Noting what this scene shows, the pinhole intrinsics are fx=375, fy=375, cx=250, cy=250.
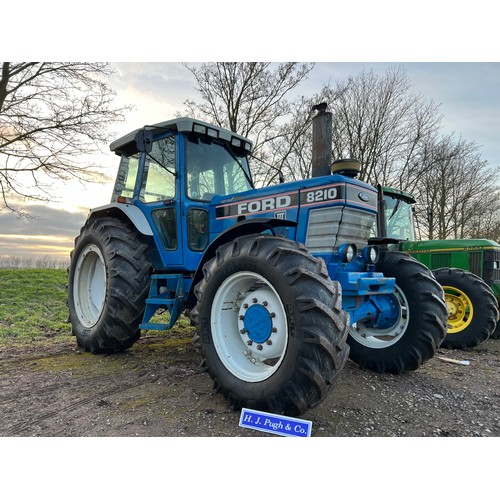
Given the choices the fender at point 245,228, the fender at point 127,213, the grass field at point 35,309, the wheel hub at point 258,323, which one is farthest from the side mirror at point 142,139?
the grass field at point 35,309

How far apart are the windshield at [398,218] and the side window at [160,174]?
4.93 m

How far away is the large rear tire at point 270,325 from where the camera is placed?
2.43 metres

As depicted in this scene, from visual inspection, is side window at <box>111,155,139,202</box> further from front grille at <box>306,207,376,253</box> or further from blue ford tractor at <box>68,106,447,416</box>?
front grille at <box>306,207,376,253</box>

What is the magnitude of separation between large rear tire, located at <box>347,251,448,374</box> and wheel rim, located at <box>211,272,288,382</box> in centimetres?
156

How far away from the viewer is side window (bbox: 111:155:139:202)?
5176mm

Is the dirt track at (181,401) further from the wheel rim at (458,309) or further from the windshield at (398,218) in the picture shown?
the windshield at (398,218)

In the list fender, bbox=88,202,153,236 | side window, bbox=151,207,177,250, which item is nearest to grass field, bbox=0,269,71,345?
fender, bbox=88,202,153,236

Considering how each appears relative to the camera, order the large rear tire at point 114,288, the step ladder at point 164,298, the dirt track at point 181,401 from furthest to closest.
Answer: the large rear tire at point 114,288 < the step ladder at point 164,298 < the dirt track at point 181,401

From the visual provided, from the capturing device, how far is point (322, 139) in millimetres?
3777

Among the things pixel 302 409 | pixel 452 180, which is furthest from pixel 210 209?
pixel 452 180

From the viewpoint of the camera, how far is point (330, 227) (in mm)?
3500

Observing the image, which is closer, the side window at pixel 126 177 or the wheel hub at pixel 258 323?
the wheel hub at pixel 258 323

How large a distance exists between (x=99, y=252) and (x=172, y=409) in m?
2.49

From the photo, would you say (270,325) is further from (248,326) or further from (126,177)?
(126,177)
